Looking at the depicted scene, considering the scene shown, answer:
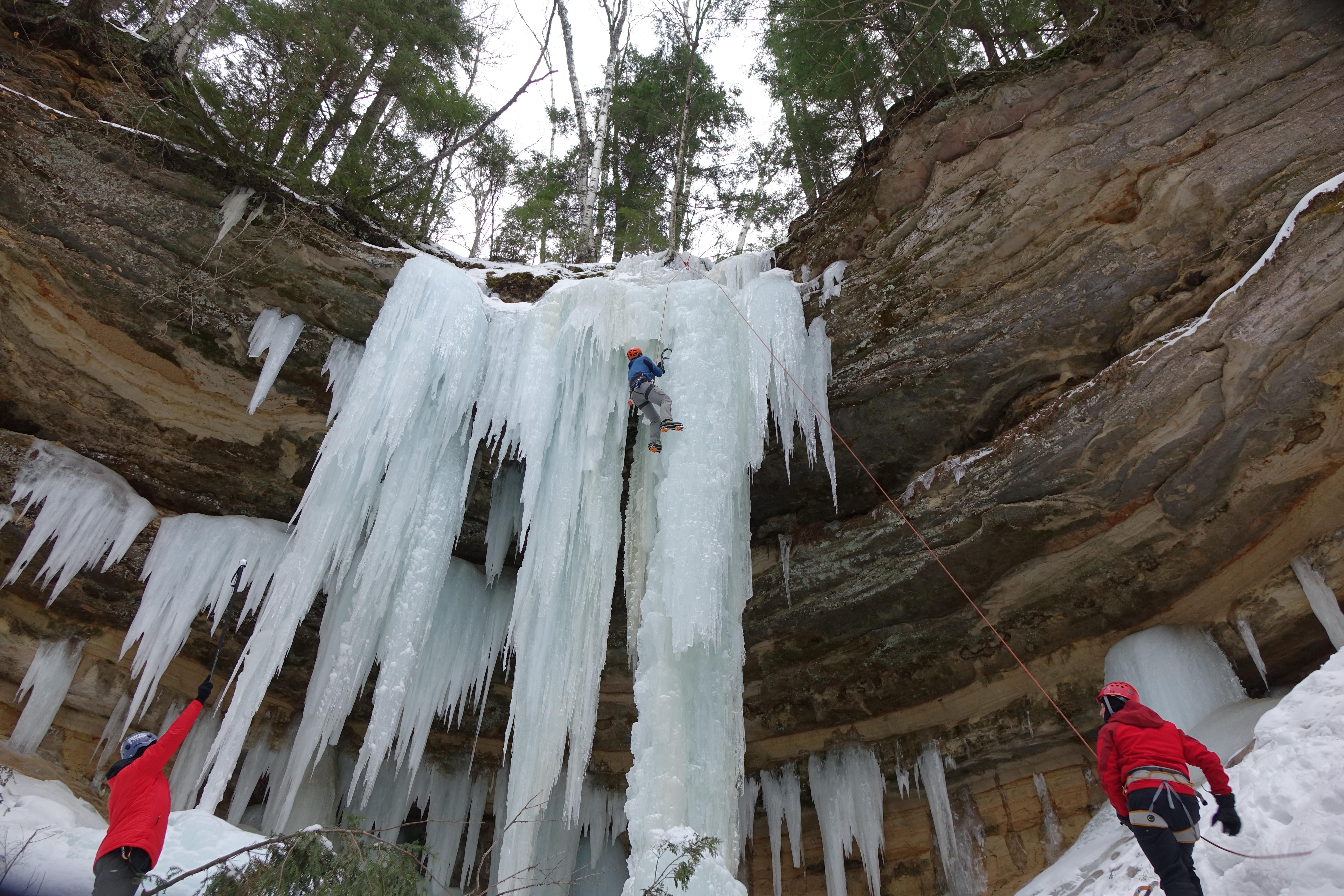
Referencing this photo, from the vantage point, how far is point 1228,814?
3012mm

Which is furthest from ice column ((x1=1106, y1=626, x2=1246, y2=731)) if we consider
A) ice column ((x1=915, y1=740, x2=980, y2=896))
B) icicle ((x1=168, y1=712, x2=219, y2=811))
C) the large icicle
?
icicle ((x1=168, y1=712, x2=219, y2=811))

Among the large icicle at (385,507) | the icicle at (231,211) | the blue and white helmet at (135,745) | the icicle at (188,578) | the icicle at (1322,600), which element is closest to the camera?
the blue and white helmet at (135,745)

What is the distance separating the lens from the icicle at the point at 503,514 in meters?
7.42

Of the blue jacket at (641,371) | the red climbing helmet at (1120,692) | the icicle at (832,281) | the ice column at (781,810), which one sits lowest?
the red climbing helmet at (1120,692)

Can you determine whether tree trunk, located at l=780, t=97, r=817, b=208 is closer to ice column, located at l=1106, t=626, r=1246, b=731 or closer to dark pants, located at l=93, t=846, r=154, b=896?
ice column, located at l=1106, t=626, r=1246, b=731

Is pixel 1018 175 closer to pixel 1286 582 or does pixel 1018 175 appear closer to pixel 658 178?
pixel 1286 582

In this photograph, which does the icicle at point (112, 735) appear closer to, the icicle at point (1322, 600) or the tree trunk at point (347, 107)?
the tree trunk at point (347, 107)

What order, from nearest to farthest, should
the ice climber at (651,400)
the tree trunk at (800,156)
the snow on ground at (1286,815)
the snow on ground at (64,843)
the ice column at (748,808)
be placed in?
the snow on ground at (1286,815) → the snow on ground at (64,843) → the ice climber at (651,400) → the ice column at (748,808) → the tree trunk at (800,156)

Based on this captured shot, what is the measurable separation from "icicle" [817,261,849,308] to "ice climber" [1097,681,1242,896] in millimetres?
4134

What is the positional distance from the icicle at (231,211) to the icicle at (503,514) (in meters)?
3.13

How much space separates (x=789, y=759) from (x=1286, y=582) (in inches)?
192

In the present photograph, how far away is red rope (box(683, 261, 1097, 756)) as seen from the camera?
20.9ft

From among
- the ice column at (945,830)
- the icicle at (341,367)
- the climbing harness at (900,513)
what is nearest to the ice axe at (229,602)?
the icicle at (341,367)

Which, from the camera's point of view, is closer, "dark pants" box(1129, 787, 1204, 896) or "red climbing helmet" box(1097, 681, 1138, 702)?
"dark pants" box(1129, 787, 1204, 896)
